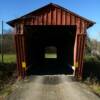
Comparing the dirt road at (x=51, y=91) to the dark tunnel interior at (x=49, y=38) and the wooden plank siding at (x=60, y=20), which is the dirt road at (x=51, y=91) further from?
the dark tunnel interior at (x=49, y=38)

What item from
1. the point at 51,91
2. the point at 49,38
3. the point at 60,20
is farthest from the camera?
the point at 49,38

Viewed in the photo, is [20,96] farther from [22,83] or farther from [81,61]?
[81,61]

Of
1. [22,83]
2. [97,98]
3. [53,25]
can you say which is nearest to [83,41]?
[53,25]

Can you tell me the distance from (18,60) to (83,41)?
4.01 meters

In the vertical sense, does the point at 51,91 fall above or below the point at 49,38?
below

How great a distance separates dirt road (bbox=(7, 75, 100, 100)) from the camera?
44.7 ft

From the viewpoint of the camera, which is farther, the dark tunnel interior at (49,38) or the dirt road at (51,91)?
the dark tunnel interior at (49,38)

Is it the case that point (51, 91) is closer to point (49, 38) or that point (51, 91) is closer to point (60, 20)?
point (60, 20)

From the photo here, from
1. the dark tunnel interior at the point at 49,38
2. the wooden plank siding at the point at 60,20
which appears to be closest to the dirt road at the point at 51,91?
the wooden plank siding at the point at 60,20

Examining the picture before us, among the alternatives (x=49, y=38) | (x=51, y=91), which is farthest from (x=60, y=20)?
(x=49, y=38)

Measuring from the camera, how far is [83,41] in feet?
68.2

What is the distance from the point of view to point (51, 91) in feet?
49.9

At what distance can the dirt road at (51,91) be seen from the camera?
44.7 feet

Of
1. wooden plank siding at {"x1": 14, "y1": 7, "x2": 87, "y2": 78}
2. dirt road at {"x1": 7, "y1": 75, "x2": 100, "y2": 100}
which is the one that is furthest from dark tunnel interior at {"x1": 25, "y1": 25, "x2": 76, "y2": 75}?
dirt road at {"x1": 7, "y1": 75, "x2": 100, "y2": 100}
